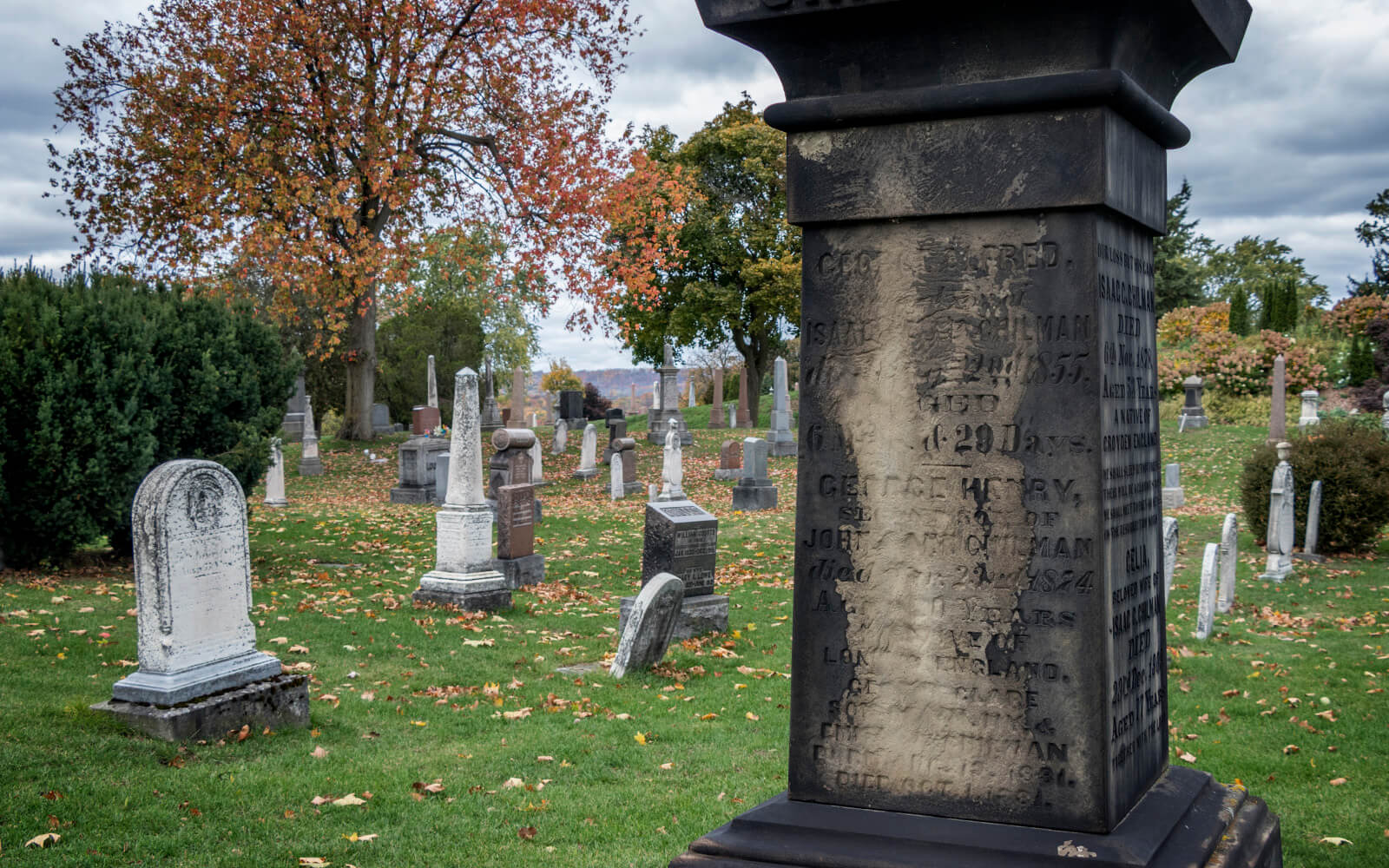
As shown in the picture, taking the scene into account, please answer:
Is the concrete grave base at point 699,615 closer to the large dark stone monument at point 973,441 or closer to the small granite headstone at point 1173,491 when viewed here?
the large dark stone monument at point 973,441

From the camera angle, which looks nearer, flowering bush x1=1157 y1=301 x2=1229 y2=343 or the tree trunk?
the tree trunk

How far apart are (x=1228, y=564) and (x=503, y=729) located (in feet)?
27.2

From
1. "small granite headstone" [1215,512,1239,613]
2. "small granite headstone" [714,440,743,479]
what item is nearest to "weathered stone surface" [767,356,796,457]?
"small granite headstone" [714,440,743,479]

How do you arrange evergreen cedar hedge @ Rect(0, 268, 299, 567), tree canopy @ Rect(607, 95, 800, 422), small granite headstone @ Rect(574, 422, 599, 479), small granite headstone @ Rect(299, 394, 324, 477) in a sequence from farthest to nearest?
tree canopy @ Rect(607, 95, 800, 422) < small granite headstone @ Rect(299, 394, 324, 477) < small granite headstone @ Rect(574, 422, 599, 479) < evergreen cedar hedge @ Rect(0, 268, 299, 567)

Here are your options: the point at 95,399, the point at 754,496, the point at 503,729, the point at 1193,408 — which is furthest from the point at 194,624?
the point at 1193,408

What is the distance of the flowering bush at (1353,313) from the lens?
116 ft

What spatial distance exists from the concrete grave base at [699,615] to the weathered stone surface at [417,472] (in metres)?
11.3

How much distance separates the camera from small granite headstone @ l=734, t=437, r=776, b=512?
20609mm

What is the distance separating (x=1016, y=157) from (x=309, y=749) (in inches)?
227

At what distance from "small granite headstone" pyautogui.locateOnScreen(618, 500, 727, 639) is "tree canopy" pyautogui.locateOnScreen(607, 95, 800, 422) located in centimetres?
2548

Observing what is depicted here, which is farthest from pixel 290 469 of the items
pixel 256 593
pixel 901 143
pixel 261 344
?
pixel 901 143

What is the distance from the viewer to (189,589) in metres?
6.86

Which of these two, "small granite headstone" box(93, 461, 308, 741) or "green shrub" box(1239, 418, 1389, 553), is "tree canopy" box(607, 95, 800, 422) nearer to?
"green shrub" box(1239, 418, 1389, 553)

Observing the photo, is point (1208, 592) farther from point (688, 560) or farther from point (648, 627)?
point (648, 627)
